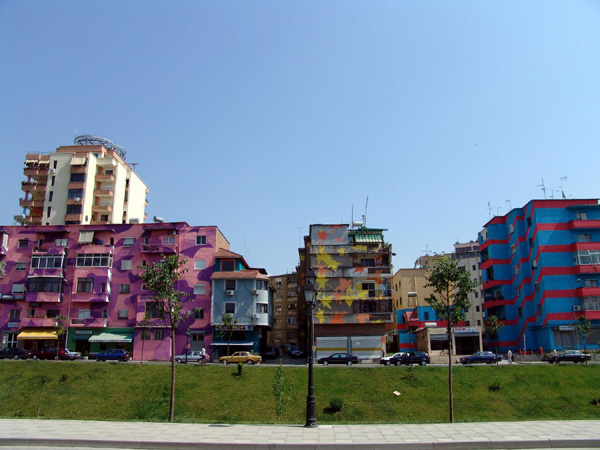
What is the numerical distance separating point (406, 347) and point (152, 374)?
1678 inches

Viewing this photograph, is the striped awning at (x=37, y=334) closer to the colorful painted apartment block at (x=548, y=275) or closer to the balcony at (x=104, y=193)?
the balcony at (x=104, y=193)

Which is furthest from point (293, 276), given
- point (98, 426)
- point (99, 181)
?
point (98, 426)

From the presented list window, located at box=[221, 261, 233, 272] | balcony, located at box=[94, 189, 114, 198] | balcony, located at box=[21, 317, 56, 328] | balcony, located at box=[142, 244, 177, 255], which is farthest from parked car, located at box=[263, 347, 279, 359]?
balcony, located at box=[94, 189, 114, 198]

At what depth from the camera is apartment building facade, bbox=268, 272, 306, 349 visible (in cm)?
9925

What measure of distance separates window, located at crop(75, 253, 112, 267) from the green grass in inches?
727

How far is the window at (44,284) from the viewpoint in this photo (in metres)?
62.7

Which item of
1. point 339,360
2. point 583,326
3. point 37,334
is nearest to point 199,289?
point 37,334

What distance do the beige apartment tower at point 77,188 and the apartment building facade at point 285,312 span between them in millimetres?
35340

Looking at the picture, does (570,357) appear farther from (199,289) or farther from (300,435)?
(300,435)

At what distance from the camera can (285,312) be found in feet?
332

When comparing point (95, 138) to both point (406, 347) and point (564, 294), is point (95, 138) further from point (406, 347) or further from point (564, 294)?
point (564, 294)

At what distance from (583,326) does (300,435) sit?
49825 millimetres

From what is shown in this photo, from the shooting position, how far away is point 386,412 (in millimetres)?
37625

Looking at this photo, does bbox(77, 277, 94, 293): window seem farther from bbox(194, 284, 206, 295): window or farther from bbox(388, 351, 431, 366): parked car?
bbox(388, 351, 431, 366): parked car
